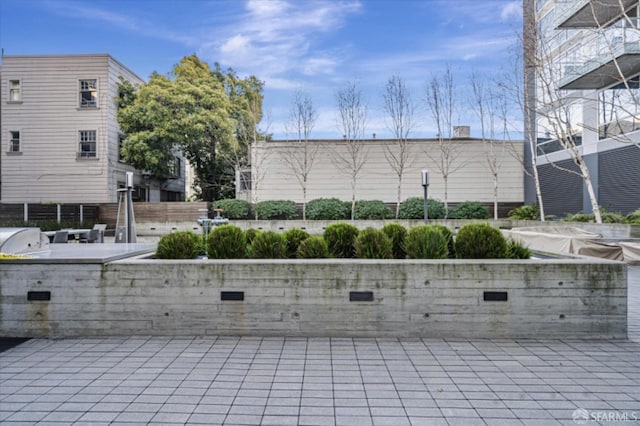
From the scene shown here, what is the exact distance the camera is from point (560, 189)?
16625 mm

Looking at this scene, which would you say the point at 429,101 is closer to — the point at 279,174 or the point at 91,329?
the point at 279,174

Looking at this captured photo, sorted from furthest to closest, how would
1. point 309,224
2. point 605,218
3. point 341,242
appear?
point 309,224 → point 605,218 → point 341,242

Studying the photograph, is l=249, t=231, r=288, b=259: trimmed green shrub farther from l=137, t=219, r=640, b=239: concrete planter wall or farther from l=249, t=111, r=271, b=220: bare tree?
l=249, t=111, r=271, b=220: bare tree

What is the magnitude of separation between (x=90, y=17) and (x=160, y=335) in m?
18.5

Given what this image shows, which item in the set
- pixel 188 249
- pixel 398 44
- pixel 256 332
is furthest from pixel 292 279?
pixel 398 44

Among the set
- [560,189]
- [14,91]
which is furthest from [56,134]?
[560,189]

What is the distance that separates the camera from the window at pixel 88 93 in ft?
66.7

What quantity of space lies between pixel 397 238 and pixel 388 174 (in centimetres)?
1506

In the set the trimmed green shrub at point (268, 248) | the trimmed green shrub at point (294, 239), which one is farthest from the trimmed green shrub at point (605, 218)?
the trimmed green shrub at point (268, 248)

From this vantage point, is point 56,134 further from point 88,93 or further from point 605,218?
point 605,218

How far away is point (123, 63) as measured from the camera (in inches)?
861

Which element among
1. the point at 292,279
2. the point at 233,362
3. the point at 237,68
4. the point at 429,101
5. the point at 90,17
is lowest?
the point at 233,362

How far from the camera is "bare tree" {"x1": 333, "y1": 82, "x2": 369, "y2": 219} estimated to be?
20.3 meters

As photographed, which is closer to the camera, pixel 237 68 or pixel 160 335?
pixel 160 335
